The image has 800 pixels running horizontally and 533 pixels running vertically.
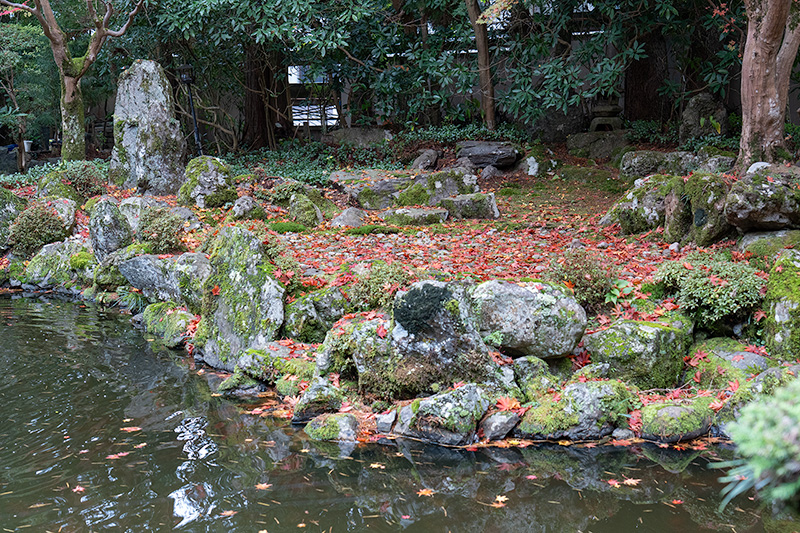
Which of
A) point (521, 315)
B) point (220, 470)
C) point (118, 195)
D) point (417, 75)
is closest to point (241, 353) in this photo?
point (220, 470)

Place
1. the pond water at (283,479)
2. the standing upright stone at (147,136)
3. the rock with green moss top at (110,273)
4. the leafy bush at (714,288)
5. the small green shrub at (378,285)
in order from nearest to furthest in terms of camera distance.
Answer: the pond water at (283,479) < the leafy bush at (714,288) < the small green shrub at (378,285) < the rock with green moss top at (110,273) < the standing upright stone at (147,136)

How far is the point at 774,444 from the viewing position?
155 centimetres

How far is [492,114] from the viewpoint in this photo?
17.3 metres

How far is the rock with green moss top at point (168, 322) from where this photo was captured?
854cm

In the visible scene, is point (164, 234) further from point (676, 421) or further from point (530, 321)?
point (676, 421)

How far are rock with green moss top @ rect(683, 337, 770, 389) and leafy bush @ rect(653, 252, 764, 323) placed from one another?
32cm

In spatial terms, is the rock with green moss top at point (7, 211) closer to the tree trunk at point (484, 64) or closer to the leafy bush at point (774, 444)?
the tree trunk at point (484, 64)

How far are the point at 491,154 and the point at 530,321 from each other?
409 inches

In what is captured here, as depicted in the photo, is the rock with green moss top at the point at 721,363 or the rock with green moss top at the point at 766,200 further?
the rock with green moss top at the point at 766,200

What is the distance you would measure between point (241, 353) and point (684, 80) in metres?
14.9

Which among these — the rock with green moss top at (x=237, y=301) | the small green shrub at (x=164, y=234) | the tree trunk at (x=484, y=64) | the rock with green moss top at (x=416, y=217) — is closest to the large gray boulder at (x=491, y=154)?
the tree trunk at (x=484, y=64)

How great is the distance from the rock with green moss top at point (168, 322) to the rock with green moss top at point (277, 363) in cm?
173

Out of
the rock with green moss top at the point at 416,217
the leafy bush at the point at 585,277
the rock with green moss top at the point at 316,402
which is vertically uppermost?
the rock with green moss top at the point at 416,217

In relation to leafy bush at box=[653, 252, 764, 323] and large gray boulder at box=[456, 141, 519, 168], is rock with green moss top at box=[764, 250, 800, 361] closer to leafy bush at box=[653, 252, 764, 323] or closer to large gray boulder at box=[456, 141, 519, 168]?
leafy bush at box=[653, 252, 764, 323]
